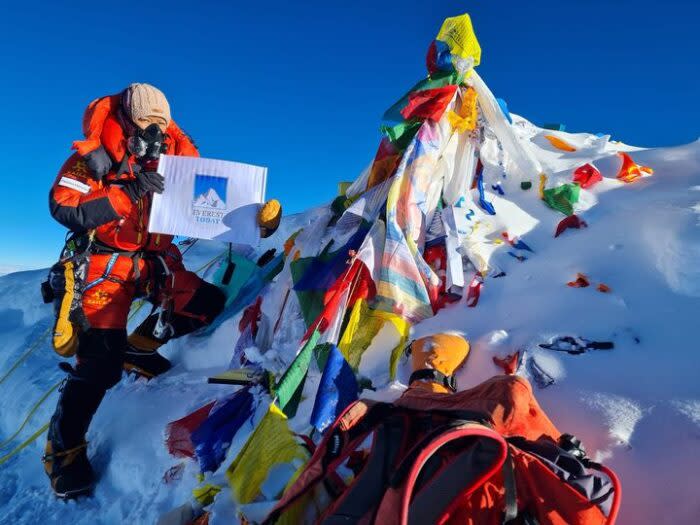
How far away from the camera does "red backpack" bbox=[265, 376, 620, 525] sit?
3.44 ft

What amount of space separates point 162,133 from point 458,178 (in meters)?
2.12

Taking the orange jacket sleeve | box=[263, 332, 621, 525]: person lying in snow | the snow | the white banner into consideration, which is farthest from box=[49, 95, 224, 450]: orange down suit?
box=[263, 332, 621, 525]: person lying in snow

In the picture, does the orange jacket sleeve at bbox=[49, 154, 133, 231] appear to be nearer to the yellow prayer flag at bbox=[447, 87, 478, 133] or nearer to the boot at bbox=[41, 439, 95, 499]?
the boot at bbox=[41, 439, 95, 499]

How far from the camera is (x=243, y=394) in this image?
2.39 metres

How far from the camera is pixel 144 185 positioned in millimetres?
2678

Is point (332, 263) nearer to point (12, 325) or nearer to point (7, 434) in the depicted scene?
point (7, 434)

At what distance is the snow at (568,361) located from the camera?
1411mm

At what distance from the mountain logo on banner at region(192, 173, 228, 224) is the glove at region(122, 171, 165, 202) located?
9.2 inches

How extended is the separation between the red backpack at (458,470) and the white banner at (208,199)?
174cm

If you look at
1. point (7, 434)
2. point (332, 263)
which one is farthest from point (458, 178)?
point (7, 434)

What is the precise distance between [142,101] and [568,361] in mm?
2929

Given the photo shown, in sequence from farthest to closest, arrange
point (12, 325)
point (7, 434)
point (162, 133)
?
point (12, 325) < point (7, 434) < point (162, 133)

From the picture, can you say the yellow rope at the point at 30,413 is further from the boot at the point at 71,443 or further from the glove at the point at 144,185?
the glove at the point at 144,185

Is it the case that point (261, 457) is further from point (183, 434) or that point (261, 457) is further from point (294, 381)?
point (183, 434)
